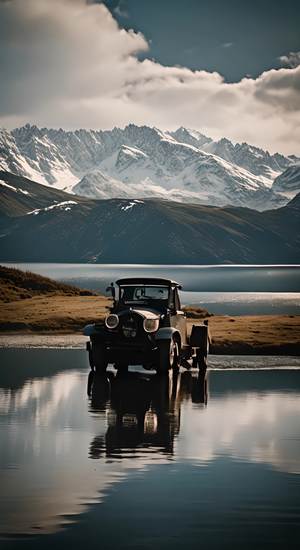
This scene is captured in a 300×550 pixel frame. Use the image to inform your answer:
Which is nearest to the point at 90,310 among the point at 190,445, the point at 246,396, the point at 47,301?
the point at 47,301

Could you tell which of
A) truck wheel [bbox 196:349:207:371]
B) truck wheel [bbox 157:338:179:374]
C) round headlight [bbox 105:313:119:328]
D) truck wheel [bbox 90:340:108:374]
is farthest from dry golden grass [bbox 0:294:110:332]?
truck wheel [bbox 157:338:179:374]

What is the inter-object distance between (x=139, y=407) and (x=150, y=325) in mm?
6992

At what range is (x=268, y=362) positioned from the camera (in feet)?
124

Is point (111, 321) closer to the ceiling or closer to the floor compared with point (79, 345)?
closer to the ceiling

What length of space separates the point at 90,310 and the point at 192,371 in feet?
91.6

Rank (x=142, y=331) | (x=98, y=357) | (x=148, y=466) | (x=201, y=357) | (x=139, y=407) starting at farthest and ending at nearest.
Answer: (x=201, y=357), (x=98, y=357), (x=142, y=331), (x=139, y=407), (x=148, y=466)

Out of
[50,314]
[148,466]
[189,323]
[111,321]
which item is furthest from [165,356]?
[50,314]

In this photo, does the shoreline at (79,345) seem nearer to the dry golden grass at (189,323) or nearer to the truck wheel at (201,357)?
the dry golden grass at (189,323)

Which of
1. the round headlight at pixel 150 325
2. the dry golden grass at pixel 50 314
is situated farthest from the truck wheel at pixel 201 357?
the dry golden grass at pixel 50 314

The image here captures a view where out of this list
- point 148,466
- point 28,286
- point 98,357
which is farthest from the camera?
point 28,286

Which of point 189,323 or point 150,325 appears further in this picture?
point 189,323

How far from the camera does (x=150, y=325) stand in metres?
30.0

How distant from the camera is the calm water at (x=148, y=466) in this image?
11.5 m

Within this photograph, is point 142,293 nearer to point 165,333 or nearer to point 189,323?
point 165,333
